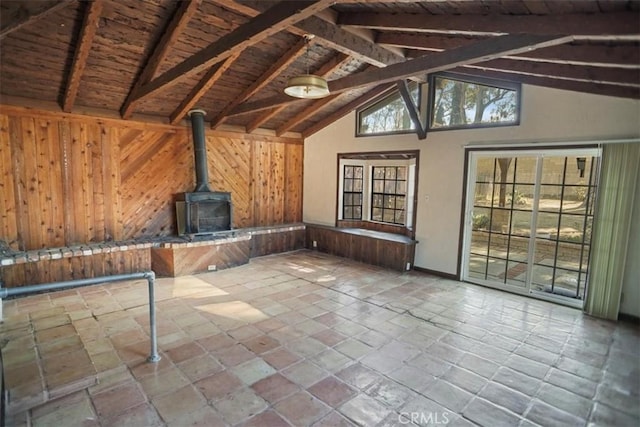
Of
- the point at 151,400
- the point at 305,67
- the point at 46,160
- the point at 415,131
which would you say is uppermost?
the point at 305,67

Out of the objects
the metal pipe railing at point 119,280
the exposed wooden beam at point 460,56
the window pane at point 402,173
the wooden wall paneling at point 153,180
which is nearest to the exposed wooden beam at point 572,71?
the exposed wooden beam at point 460,56

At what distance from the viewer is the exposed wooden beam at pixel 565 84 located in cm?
392

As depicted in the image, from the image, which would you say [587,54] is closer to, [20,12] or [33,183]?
[20,12]

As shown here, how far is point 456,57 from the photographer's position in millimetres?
3395

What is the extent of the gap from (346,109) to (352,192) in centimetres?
178

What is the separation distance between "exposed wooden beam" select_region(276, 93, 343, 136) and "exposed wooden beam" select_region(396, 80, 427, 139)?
1.31 metres

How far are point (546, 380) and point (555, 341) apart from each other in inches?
35.1

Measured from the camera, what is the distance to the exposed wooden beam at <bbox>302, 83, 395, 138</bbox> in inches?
253

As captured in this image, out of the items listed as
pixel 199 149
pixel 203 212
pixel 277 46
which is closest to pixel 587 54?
pixel 277 46

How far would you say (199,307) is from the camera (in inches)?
172

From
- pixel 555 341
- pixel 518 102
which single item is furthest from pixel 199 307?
pixel 518 102

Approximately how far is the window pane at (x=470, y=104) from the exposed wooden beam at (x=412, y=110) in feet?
0.62

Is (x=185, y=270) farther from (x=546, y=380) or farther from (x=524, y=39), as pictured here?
(x=524, y=39)

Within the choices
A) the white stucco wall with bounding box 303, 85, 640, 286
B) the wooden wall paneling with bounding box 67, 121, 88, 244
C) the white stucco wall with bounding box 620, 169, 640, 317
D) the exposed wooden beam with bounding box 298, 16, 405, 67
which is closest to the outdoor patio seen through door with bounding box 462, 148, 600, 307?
the white stucco wall with bounding box 303, 85, 640, 286
